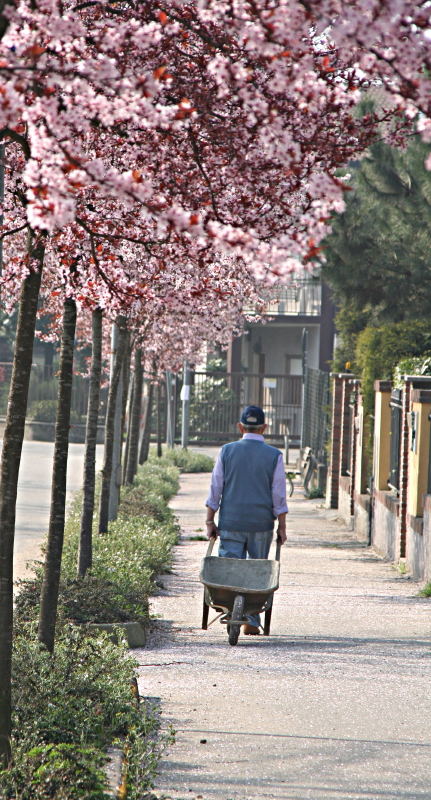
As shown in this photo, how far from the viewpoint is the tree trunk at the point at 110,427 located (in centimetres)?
1362

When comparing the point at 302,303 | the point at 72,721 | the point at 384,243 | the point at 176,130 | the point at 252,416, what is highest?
the point at 302,303

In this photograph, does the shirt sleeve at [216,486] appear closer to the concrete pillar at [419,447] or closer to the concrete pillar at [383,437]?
the concrete pillar at [419,447]

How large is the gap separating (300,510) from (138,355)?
5142 mm

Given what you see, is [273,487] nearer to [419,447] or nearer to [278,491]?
[278,491]

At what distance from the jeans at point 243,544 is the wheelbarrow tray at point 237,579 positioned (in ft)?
1.27

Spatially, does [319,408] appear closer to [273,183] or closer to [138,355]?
[138,355]

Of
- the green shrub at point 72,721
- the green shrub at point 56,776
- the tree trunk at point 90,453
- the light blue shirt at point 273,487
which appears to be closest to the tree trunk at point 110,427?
the tree trunk at point 90,453

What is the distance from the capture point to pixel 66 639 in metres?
6.80

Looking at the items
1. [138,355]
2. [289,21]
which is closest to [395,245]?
[138,355]

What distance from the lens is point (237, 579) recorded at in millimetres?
8898

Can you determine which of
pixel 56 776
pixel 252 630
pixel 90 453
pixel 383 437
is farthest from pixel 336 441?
pixel 56 776

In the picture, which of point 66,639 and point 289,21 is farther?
point 66,639

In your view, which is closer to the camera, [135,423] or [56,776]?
[56,776]

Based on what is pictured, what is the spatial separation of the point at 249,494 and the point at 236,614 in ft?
3.30
